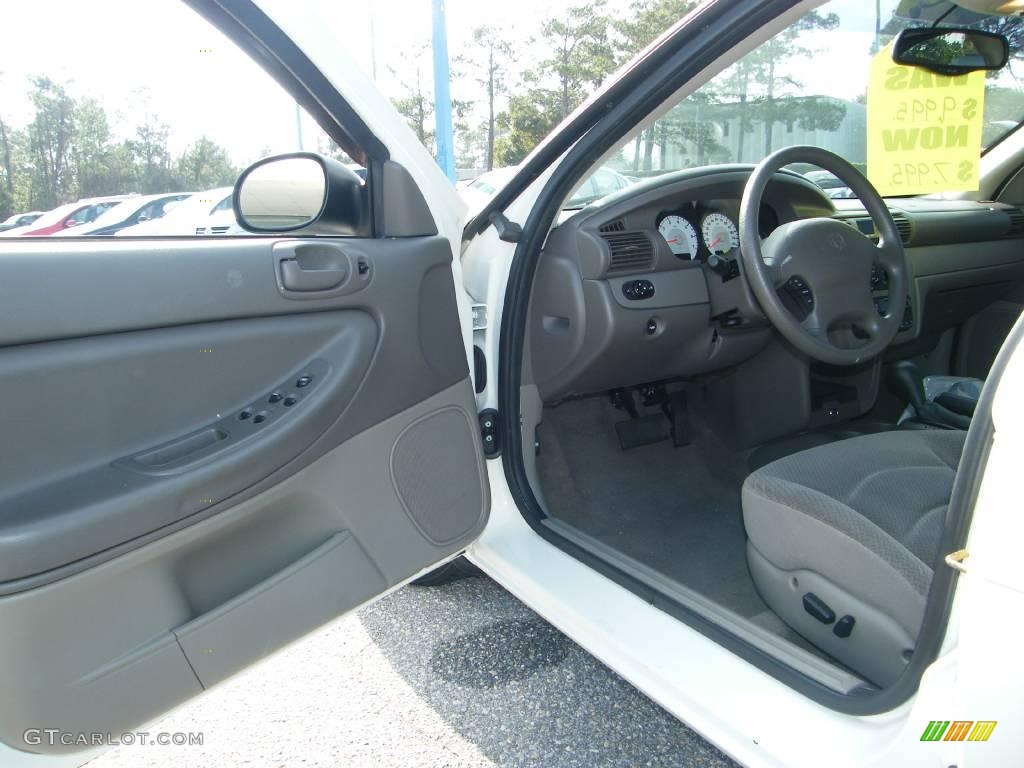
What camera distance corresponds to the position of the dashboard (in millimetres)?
2059

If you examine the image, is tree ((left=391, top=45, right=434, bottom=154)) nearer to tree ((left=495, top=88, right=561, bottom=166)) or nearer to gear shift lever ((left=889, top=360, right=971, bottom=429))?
tree ((left=495, top=88, right=561, bottom=166))

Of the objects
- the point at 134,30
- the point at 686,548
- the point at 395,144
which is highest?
the point at 134,30

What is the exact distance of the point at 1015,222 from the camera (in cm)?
316

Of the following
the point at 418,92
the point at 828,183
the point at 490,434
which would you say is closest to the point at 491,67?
the point at 418,92

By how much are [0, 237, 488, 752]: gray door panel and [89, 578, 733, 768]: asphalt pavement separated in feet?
1.01

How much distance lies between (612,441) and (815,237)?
3.25 feet

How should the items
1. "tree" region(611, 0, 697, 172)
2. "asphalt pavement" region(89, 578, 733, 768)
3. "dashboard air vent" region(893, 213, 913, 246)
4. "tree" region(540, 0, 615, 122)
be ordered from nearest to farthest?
1. "asphalt pavement" region(89, 578, 733, 768)
2. "dashboard air vent" region(893, 213, 913, 246)
3. "tree" region(611, 0, 697, 172)
4. "tree" region(540, 0, 615, 122)

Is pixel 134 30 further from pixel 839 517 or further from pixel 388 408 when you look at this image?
pixel 839 517

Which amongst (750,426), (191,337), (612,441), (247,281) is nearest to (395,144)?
(247,281)

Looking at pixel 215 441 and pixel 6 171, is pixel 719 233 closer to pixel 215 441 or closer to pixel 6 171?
pixel 215 441

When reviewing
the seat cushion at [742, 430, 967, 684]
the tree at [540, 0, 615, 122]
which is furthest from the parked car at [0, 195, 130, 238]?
the tree at [540, 0, 615, 122]

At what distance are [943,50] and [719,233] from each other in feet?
2.94

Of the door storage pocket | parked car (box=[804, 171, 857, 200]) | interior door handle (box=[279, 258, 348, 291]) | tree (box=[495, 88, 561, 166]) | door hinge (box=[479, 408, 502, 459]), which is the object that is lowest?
the door storage pocket

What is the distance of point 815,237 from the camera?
6.58ft
